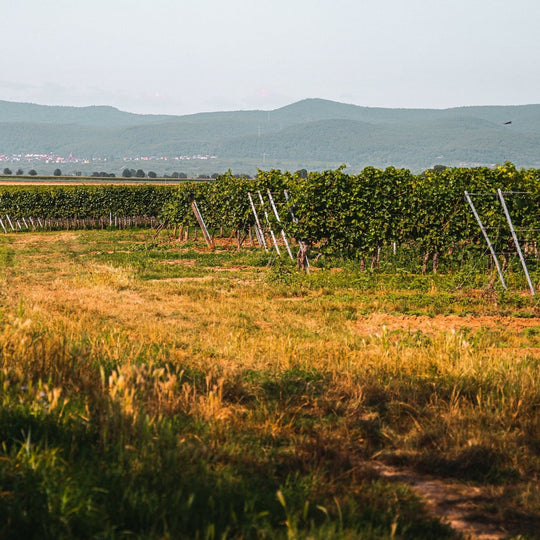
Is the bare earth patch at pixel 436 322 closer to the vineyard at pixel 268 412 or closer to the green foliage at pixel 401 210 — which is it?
the vineyard at pixel 268 412

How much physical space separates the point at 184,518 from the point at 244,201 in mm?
25053

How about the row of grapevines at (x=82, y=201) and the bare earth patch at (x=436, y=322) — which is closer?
the bare earth patch at (x=436, y=322)

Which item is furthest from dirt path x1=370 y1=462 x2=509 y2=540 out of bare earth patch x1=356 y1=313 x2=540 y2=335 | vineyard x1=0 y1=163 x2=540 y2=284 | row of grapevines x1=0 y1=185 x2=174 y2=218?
row of grapevines x1=0 y1=185 x2=174 y2=218

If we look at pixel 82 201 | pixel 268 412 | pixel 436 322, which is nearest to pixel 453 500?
pixel 268 412

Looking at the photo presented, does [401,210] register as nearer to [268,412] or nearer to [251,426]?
[268,412]

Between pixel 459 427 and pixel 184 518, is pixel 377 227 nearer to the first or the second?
pixel 459 427

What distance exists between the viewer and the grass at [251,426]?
11.6 feet

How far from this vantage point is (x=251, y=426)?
5359 millimetres

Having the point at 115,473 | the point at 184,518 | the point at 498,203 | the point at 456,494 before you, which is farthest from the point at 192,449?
the point at 498,203

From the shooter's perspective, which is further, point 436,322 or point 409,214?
point 409,214

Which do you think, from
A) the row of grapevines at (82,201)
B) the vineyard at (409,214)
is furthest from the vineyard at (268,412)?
the row of grapevines at (82,201)

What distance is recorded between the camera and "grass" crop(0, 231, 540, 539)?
3.53 metres

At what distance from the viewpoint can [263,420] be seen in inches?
220

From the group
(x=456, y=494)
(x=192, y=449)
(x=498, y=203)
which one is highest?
(x=498, y=203)
